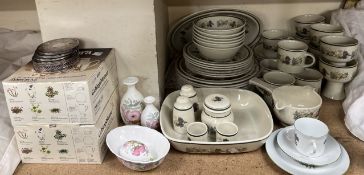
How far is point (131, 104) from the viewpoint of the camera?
0.90 meters

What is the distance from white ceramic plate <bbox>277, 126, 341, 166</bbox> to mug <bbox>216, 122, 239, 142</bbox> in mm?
Answer: 100

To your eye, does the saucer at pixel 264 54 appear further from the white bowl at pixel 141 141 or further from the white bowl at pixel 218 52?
the white bowl at pixel 141 141

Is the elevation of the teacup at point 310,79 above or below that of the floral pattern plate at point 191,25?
below

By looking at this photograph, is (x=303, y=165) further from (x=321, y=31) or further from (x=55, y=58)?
(x=55, y=58)

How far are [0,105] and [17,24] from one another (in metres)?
0.45

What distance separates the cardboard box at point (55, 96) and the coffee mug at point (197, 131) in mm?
205

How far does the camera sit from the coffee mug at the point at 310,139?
77 cm

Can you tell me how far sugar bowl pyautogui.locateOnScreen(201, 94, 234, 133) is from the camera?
0.85m

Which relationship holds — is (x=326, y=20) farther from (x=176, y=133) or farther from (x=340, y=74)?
(x=176, y=133)

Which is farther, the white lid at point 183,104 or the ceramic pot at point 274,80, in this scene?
the ceramic pot at point 274,80

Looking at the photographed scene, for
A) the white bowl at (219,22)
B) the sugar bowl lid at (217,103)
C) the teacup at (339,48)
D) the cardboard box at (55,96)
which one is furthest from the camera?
the white bowl at (219,22)

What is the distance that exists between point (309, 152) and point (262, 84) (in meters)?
0.25

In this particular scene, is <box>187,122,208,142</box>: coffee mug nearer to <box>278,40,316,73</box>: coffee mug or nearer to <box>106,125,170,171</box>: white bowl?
<box>106,125,170,171</box>: white bowl

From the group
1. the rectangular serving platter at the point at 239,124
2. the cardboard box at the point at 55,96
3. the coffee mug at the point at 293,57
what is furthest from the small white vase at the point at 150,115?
the coffee mug at the point at 293,57
